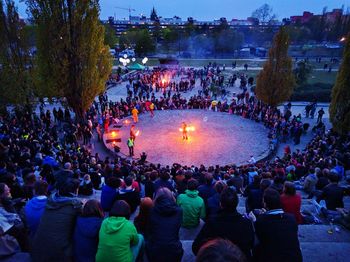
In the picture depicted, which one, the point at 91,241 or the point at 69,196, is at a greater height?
the point at 69,196

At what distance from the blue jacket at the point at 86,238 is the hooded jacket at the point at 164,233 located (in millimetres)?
782

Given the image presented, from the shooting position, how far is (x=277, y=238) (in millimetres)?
3867

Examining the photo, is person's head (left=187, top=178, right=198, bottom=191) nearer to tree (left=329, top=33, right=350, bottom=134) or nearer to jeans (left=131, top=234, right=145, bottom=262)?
jeans (left=131, top=234, right=145, bottom=262)

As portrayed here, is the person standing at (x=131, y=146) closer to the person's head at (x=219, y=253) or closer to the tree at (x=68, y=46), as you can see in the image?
the tree at (x=68, y=46)

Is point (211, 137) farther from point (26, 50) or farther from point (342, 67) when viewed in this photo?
point (26, 50)

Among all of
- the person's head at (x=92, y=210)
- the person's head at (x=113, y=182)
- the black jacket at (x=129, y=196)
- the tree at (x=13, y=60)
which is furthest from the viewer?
the tree at (x=13, y=60)

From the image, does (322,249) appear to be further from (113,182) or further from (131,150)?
(131,150)

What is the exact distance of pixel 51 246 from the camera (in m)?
4.30

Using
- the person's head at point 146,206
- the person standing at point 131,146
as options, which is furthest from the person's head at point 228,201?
the person standing at point 131,146

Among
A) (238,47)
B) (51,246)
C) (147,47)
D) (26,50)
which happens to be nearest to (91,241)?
(51,246)

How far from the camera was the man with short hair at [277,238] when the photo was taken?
3809 mm

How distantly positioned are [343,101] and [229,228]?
15715 millimetres

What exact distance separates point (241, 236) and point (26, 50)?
75.5 feet

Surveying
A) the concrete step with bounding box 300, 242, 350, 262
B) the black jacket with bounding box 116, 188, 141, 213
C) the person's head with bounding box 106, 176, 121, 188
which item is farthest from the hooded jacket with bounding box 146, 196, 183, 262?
the person's head with bounding box 106, 176, 121, 188
